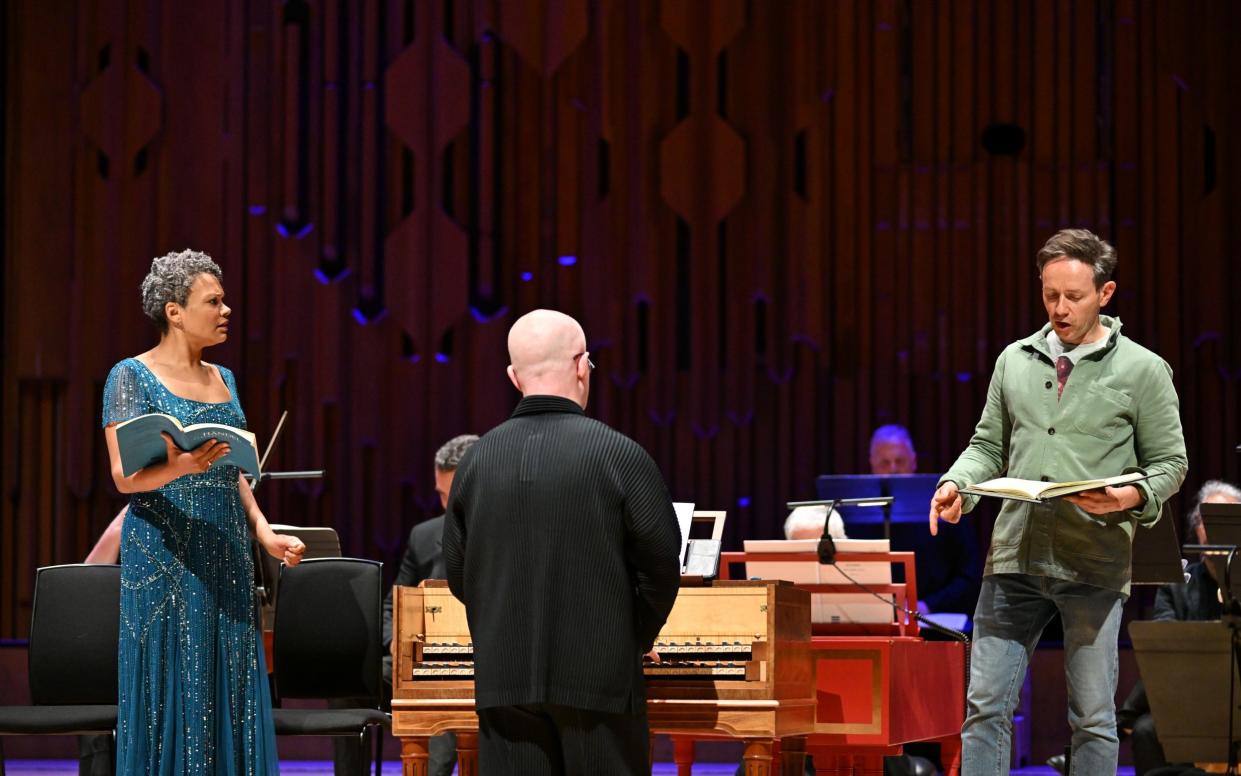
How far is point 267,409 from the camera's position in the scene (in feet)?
25.9

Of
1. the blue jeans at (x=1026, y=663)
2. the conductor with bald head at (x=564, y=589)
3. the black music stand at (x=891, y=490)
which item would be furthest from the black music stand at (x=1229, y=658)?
the conductor with bald head at (x=564, y=589)

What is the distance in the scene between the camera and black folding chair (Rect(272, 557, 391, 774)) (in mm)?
4957

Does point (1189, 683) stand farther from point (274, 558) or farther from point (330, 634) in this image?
point (274, 558)

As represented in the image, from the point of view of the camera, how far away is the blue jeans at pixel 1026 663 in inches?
143

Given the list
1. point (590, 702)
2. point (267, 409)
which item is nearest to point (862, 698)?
point (590, 702)

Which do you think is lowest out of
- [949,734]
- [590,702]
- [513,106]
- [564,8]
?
[949,734]

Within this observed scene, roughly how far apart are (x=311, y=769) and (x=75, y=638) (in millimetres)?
2345

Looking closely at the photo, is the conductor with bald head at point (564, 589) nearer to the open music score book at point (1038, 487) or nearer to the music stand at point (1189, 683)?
the open music score book at point (1038, 487)

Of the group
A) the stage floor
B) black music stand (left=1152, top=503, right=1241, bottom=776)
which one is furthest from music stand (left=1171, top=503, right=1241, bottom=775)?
the stage floor

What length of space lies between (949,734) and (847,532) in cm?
184

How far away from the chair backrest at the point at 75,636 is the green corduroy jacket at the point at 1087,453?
2.64 meters

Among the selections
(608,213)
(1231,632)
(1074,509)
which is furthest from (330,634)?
(608,213)

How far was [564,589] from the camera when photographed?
9.67 feet

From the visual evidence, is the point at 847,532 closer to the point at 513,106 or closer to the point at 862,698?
the point at 862,698
